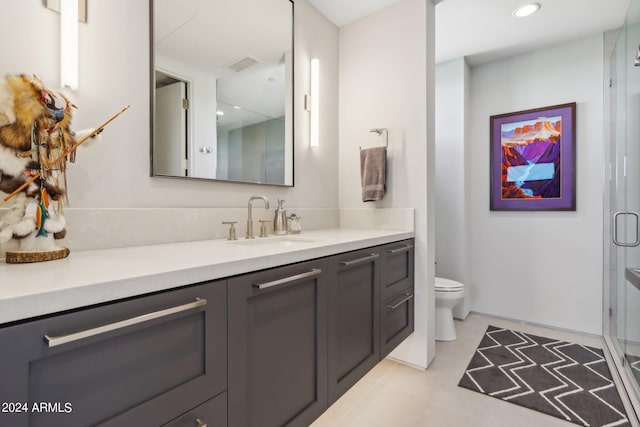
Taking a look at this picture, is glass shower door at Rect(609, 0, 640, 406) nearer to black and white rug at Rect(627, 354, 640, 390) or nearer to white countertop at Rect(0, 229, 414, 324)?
black and white rug at Rect(627, 354, 640, 390)

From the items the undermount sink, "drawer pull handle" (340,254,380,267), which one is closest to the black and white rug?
"drawer pull handle" (340,254,380,267)

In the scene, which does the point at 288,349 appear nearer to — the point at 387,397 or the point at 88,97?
the point at 387,397

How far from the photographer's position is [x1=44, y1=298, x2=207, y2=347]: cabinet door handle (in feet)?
1.74

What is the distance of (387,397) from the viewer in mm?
1748

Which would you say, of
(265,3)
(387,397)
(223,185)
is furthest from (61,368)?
(265,3)

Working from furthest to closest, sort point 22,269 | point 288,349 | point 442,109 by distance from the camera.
A: point 442,109 → point 288,349 → point 22,269

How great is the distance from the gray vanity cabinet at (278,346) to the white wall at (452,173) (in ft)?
7.06

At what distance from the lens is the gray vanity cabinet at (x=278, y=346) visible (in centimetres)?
85

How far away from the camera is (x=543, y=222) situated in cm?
272

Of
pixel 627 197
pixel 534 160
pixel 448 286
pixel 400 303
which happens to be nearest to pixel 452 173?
pixel 534 160

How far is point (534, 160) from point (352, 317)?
8.06ft

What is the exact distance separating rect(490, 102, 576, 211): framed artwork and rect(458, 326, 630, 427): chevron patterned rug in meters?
1.18

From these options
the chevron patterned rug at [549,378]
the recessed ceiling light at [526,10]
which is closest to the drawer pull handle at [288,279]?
the chevron patterned rug at [549,378]

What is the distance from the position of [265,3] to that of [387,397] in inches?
95.8
